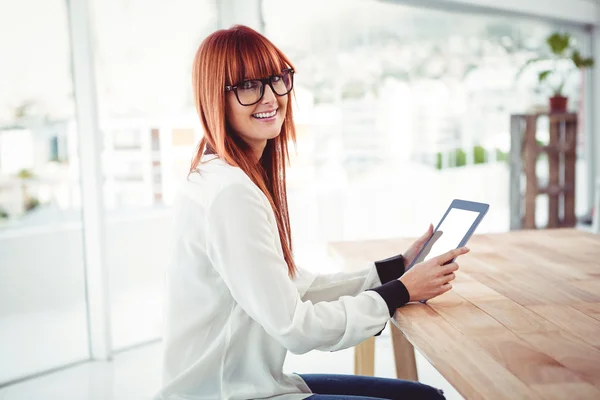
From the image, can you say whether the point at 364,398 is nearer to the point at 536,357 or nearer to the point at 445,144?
the point at 536,357

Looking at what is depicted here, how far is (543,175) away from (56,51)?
5.11m

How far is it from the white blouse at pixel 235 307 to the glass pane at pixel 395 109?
3051mm

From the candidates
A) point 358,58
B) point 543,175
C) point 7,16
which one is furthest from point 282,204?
point 543,175

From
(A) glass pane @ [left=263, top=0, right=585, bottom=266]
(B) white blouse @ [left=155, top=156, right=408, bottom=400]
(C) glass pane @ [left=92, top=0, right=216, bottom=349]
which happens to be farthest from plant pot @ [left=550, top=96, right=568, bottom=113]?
(B) white blouse @ [left=155, top=156, right=408, bottom=400]

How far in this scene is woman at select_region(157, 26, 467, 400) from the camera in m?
→ 1.16

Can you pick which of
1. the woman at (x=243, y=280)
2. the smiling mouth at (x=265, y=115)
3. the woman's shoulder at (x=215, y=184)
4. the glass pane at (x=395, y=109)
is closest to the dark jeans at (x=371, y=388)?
the woman at (x=243, y=280)

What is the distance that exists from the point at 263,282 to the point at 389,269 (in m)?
0.53

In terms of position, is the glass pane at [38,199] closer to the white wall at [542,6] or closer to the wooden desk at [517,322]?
the wooden desk at [517,322]

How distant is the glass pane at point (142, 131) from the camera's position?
332cm

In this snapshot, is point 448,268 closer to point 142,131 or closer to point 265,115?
point 265,115

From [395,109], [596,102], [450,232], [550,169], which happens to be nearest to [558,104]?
[550,169]

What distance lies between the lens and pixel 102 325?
319 cm

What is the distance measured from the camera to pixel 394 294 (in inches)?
50.5

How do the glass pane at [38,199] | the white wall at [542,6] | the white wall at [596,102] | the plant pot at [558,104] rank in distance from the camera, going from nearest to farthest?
the glass pane at [38,199]
the plant pot at [558,104]
the white wall at [542,6]
the white wall at [596,102]
